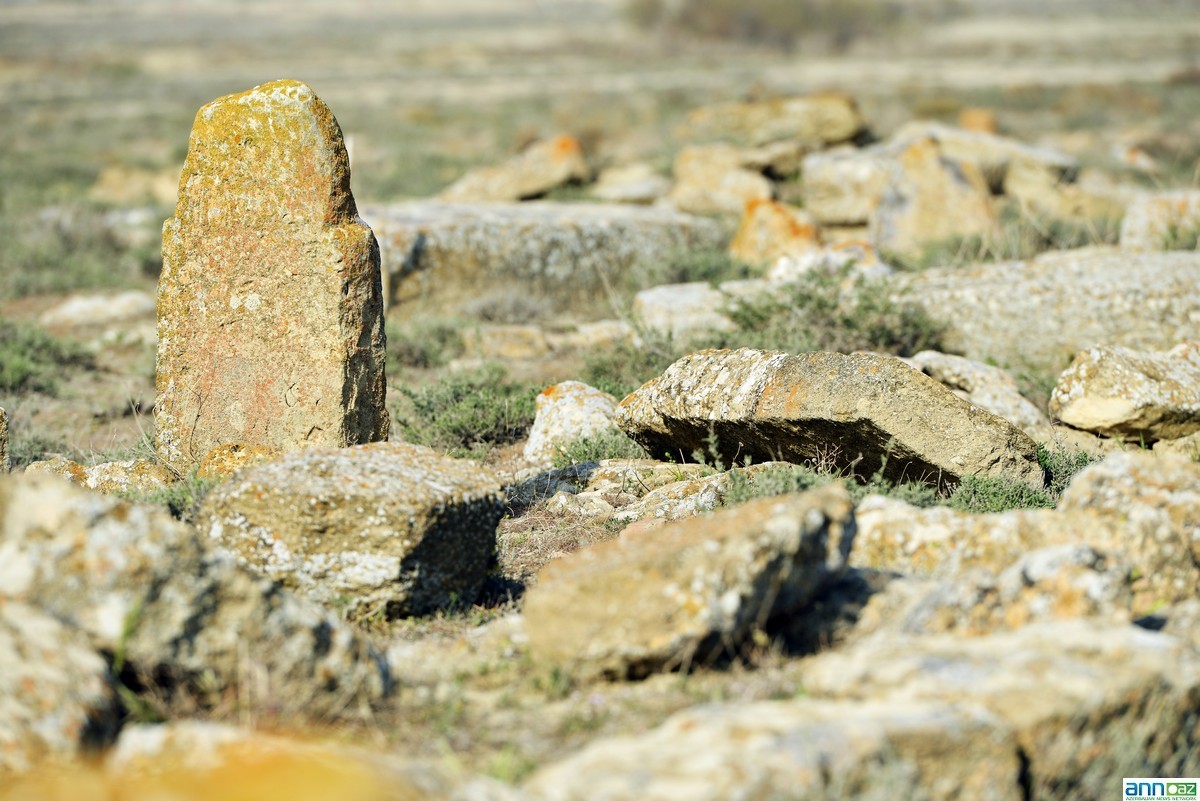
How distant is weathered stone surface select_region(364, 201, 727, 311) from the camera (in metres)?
10.1

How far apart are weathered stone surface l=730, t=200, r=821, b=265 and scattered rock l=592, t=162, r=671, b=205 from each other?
310cm

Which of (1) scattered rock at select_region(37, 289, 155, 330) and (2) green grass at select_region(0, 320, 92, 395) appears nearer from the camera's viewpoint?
(2) green grass at select_region(0, 320, 92, 395)

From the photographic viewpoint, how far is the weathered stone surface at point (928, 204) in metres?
11.7

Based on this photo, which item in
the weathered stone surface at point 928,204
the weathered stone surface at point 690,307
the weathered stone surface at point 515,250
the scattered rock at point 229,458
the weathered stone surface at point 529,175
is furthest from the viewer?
the weathered stone surface at point 529,175

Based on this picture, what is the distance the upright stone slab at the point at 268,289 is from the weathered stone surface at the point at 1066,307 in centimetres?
452

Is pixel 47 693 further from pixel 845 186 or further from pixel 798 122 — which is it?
pixel 798 122

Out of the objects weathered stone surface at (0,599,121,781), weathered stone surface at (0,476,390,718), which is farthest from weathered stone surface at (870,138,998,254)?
weathered stone surface at (0,599,121,781)

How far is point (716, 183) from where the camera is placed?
14195 millimetres

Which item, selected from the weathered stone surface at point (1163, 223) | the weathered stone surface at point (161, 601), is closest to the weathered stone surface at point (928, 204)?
the weathered stone surface at point (1163, 223)

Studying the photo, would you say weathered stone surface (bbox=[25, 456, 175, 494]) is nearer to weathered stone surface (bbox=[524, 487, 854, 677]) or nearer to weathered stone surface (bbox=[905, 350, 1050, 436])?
weathered stone surface (bbox=[524, 487, 854, 677])

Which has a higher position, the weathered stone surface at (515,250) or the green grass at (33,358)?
the weathered stone surface at (515,250)

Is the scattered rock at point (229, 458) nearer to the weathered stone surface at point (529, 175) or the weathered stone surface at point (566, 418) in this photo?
the weathered stone surface at point (566, 418)

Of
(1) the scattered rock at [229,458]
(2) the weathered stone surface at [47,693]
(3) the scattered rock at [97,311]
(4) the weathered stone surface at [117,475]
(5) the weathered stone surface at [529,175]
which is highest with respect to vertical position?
(5) the weathered stone surface at [529,175]

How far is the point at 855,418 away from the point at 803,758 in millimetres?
2836
